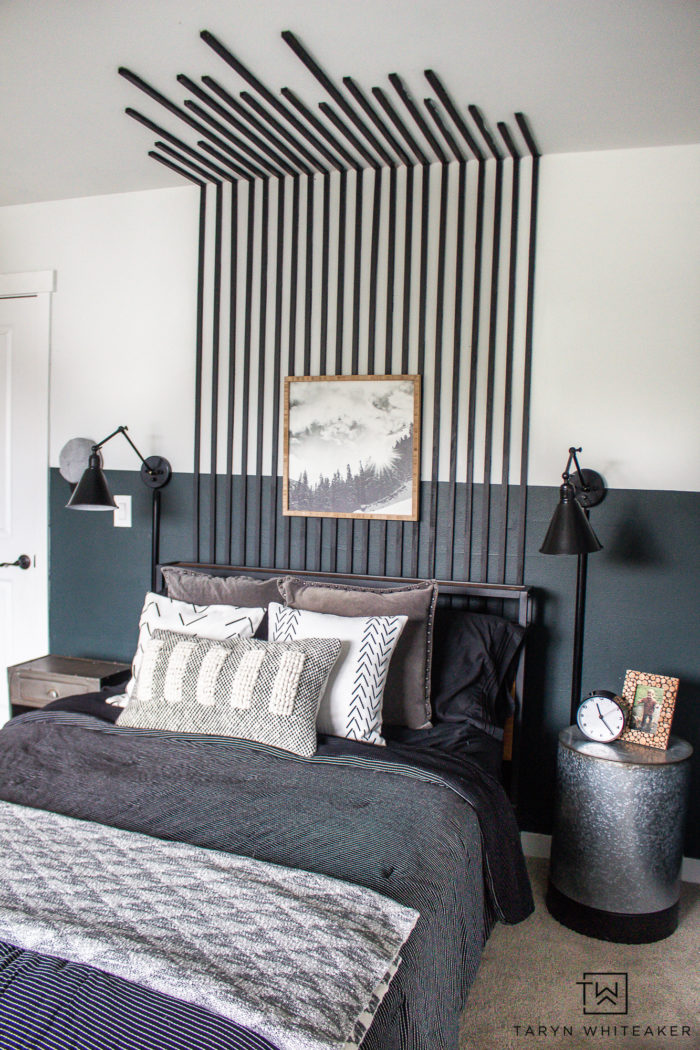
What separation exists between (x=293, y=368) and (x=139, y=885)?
7.31ft

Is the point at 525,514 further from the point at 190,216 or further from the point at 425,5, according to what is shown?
the point at 190,216

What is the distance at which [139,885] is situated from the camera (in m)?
1.37

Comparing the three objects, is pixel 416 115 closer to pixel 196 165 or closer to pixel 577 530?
pixel 196 165

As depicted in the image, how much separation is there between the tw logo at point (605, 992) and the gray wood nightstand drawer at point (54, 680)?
6.61 ft

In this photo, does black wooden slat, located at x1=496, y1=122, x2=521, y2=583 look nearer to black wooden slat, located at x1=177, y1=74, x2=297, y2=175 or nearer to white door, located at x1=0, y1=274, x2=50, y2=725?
black wooden slat, located at x1=177, y1=74, x2=297, y2=175

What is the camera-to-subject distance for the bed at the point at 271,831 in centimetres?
112

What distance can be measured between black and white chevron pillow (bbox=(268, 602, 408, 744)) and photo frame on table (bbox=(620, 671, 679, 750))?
0.83 meters

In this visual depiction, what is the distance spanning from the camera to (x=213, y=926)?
1.25 m

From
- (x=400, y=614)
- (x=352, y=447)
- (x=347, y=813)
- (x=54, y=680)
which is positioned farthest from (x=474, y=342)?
(x=54, y=680)

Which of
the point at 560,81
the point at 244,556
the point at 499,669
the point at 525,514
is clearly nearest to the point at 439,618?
the point at 499,669

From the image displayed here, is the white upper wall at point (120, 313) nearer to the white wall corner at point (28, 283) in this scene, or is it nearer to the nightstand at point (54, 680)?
the white wall corner at point (28, 283)

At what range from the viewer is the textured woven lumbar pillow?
7.06ft

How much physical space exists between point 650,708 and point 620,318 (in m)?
1.41

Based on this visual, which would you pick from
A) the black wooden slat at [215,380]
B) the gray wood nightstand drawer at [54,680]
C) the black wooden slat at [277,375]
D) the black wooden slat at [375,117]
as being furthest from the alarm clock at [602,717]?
the black wooden slat at [375,117]
